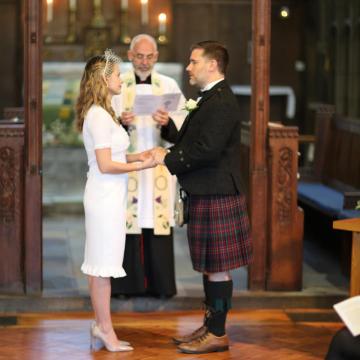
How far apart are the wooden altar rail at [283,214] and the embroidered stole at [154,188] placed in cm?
67

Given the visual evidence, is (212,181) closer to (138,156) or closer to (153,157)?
(153,157)

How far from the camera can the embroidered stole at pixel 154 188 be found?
22.6 ft

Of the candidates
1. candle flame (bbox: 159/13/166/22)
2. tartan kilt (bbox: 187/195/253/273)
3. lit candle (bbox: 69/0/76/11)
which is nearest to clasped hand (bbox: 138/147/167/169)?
tartan kilt (bbox: 187/195/253/273)

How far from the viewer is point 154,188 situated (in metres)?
6.97

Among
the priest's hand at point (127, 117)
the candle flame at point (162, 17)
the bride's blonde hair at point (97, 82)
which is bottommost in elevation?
the priest's hand at point (127, 117)

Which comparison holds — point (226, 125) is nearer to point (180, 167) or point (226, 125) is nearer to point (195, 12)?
point (180, 167)

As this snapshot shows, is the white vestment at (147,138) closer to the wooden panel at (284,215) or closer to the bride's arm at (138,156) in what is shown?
the wooden panel at (284,215)

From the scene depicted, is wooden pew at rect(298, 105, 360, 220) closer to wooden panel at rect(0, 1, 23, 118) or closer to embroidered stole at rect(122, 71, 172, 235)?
embroidered stole at rect(122, 71, 172, 235)

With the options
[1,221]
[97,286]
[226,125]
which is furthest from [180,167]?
[1,221]

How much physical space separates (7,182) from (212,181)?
168 centimetres

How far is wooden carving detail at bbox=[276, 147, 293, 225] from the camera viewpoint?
702cm

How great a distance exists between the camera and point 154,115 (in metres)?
6.49

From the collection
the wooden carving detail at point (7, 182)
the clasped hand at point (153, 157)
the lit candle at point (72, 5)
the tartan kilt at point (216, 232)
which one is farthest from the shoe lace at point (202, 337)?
the lit candle at point (72, 5)

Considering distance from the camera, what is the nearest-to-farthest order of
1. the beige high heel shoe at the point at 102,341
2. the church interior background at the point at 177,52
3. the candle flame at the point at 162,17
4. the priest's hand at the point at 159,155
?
the priest's hand at the point at 159,155 → the beige high heel shoe at the point at 102,341 → the church interior background at the point at 177,52 → the candle flame at the point at 162,17
